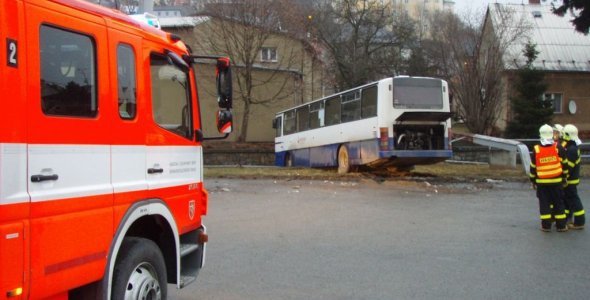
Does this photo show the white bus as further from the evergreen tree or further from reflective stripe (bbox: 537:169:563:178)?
the evergreen tree

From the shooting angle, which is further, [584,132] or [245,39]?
[584,132]

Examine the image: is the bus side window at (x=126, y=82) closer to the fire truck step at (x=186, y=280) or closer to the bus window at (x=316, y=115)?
the fire truck step at (x=186, y=280)

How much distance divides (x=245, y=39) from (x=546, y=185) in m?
25.1

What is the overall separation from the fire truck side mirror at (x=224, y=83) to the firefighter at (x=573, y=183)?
23.4ft

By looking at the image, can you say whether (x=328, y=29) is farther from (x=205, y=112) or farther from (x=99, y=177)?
(x=99, y=177)

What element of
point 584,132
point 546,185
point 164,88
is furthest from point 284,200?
point 584,132

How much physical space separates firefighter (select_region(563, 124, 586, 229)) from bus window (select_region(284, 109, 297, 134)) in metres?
18.4

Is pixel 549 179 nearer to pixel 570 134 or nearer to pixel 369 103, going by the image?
pixel 570 134

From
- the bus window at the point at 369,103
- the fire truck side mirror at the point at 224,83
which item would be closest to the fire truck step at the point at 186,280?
the fire truck side mirror at the point at 224,83

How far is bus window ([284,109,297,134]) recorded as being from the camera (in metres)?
28.4

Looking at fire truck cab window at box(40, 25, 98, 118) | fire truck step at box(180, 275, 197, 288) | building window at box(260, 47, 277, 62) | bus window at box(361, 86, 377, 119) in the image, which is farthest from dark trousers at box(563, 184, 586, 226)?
building window at box(260, 47, 277, 62)

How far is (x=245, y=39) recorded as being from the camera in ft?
108

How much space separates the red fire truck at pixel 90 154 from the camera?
3180 millimetres

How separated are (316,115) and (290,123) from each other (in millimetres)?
3954
